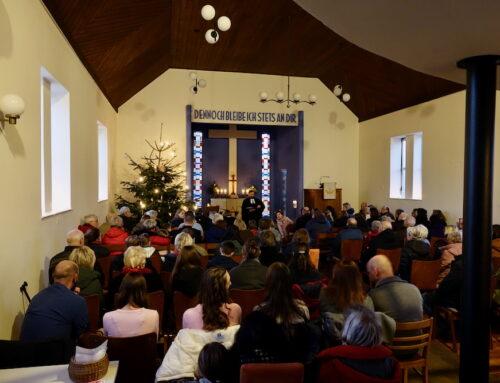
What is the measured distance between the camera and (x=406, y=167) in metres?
11.0

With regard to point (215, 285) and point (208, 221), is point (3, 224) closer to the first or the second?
point (215, 285)

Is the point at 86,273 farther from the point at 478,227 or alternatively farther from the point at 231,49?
the point at 231,49

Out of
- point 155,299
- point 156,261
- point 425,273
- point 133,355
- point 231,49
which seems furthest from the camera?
point 231,49

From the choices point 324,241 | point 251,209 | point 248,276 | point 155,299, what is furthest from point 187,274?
point 251,209

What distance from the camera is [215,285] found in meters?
2.54

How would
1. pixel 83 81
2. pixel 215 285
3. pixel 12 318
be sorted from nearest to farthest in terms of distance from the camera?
1. pixel 215 285
2. pixel 12 318
3. pixel 83 81

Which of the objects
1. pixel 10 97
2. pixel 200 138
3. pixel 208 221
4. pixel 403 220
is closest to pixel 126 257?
pixel 10 97

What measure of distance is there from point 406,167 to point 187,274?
29.6 ft

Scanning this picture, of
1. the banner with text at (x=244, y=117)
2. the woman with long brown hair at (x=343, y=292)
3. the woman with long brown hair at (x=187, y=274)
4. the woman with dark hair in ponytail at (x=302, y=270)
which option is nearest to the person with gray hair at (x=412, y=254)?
the woman with dark hair in ponytail at (x=302, y=270)

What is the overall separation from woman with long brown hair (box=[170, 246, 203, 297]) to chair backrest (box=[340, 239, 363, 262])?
9.99ft

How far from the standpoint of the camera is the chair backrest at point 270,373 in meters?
1.75

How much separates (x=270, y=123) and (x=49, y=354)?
36.0 ft

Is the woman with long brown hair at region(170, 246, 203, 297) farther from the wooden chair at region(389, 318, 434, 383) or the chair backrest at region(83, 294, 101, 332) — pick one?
the wooden chair at region(389, 318, 434, 383)

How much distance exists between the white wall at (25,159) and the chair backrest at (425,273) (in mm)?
4113
